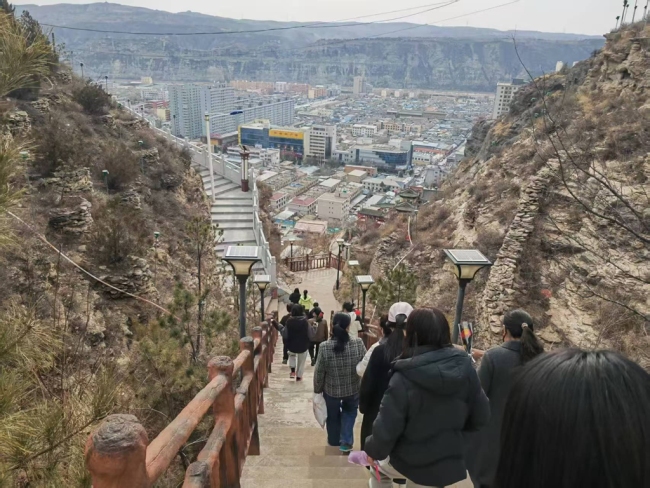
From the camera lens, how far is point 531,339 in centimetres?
229

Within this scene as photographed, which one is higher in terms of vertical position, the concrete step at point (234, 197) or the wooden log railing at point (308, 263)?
the concrete step at point (234, 197)

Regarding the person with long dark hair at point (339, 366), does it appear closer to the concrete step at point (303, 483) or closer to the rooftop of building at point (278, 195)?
the concrete step at point (303, 483)

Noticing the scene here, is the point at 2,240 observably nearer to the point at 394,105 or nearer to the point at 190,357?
the point at 190,357

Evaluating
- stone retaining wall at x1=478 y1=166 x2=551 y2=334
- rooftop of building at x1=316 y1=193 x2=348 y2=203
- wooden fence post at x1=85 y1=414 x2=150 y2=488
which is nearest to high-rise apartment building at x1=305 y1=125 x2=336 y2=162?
rooftop of building at x1=316 y1=193 x2=348 y2=203

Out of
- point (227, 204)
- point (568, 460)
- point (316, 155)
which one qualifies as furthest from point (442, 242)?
point (316, 155)

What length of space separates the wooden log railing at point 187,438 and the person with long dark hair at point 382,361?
825 mm

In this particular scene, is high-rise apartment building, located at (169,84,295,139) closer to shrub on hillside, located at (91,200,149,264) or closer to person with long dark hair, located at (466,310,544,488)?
shrub on hillside, located at (91,200,149,264)

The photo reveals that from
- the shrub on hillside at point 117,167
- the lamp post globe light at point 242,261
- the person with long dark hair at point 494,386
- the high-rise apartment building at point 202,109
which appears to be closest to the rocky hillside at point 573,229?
the person with long dark hair at point 494,386

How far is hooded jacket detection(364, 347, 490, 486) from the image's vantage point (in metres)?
1.88

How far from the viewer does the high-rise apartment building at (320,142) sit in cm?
11288

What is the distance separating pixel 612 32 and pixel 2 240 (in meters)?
21.4

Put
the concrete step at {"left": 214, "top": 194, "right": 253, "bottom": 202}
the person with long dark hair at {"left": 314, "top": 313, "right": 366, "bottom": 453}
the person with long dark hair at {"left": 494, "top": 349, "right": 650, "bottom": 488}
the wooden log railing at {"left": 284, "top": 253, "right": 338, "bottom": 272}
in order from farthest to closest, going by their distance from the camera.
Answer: the wooden log railing at {"left": 284, "top": 253, "right": 338, "bottom": 272}
the concrete step at {"left": 214, "top": 194, "right": 253, "bottom": 202}
the person with long dark hair at {"left": 314, "top": 313, "right": 366, "bottom": 453}
the person with long dark hair at {"left": 494, "top": 349, "right": 650, "bottom": 488}

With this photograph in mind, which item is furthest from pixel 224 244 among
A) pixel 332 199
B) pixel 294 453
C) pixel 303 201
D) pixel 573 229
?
pixel 303 201

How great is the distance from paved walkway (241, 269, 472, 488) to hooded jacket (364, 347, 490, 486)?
1.19 m
